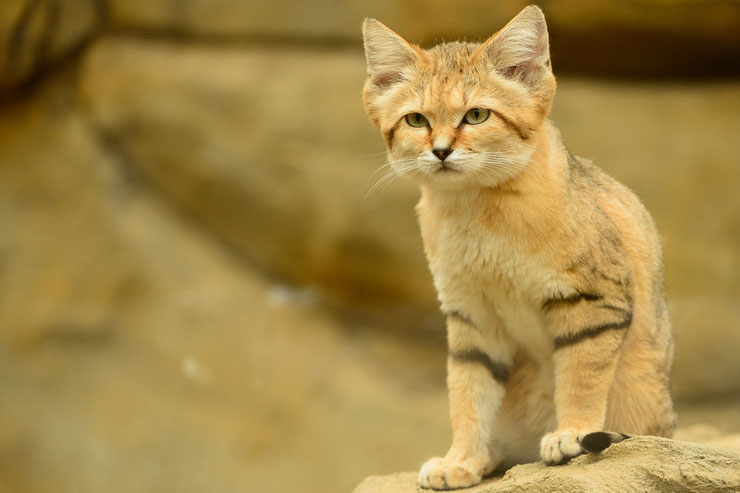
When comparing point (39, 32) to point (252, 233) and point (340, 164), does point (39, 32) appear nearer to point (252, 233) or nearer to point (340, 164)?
point (252, 233)

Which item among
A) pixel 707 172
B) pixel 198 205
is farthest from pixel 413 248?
pixel 707 172

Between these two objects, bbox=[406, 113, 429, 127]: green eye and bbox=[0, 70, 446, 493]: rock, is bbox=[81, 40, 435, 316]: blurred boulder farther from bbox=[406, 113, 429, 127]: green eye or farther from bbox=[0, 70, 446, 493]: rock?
bbox=[406, 113, 429, 127]: green eye

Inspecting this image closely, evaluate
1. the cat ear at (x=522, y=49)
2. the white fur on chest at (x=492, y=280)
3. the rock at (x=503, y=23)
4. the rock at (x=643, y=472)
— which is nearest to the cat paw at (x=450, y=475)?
the rock at (x=643, y=472)

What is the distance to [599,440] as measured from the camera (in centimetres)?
316

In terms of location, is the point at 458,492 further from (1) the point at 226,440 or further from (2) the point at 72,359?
(2) the point at 72,359

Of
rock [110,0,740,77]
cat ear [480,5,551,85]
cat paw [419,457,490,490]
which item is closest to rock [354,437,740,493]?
cat paw [419,457,490,490]

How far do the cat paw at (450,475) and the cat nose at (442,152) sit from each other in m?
1.17

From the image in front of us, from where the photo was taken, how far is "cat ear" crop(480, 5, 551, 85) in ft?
11.1

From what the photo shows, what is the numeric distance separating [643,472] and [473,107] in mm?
1340

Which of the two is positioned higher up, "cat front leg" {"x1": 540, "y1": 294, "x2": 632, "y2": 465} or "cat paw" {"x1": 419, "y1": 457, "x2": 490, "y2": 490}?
"cat front leg" {"x1": 540, "y1": 294, "x2": 632, "y2": 465}

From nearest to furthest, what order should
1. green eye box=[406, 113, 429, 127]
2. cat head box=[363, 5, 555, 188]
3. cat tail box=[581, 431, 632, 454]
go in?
cat tail box=[581, 431, 632, 454] < cat head box=[363, 5, 555, 188] < green eye box=[406, 113, 429, 127]

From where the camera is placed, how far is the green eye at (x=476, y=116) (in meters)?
3.33

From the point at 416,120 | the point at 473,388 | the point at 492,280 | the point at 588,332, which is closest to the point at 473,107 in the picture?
the point at 416,120

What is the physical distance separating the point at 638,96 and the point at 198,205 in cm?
335
